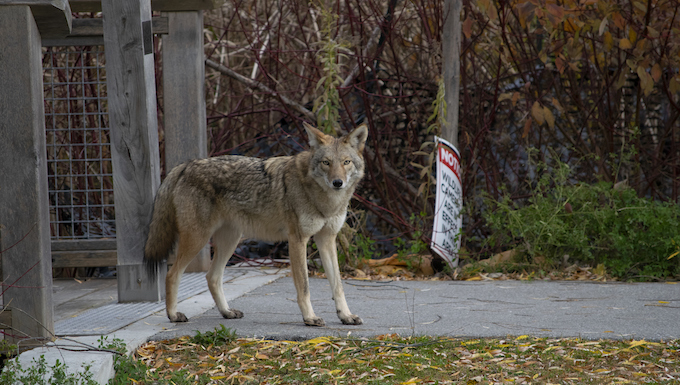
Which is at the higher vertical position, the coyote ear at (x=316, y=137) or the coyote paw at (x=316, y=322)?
the coyote ear at (x=316, y=137)

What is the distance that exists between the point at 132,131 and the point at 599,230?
478 centimetres

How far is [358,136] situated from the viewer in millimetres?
4805

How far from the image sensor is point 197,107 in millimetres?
6531

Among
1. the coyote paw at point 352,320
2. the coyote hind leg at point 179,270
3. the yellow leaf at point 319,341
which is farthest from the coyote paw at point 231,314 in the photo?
the yellow leaf at point 319,341

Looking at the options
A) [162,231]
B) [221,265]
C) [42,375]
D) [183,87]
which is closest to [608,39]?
[183,87]

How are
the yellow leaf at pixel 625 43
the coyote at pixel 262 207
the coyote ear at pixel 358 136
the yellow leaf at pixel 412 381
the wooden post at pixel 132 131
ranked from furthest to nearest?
the yellow leaf at pixel 625 43, the wooden post at pixel 132 131, the coyote ear at pixel 358 136, the coyote at pixel 262 207, the yellow leaf at pixel 412 381

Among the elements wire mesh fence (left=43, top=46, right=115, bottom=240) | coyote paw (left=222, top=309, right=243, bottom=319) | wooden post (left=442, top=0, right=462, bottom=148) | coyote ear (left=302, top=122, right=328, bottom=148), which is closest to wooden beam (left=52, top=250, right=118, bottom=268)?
wire mesh fence (left=43, top=46, right=115, bottom=240)

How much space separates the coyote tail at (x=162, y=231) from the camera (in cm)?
478

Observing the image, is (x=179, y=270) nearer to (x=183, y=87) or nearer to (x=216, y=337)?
(x=216, y=337)

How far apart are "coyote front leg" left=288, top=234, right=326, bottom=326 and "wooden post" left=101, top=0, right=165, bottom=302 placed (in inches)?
54.9

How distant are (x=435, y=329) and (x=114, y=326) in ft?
7.11

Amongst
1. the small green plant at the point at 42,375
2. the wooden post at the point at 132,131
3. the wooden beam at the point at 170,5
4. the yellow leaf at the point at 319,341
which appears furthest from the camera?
the wooden beam at the point at 170,5

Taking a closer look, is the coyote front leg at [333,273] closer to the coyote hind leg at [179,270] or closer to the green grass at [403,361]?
the green grass at [403,361]

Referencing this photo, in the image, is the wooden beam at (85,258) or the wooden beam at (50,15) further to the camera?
the wooden beam at (85,258)
